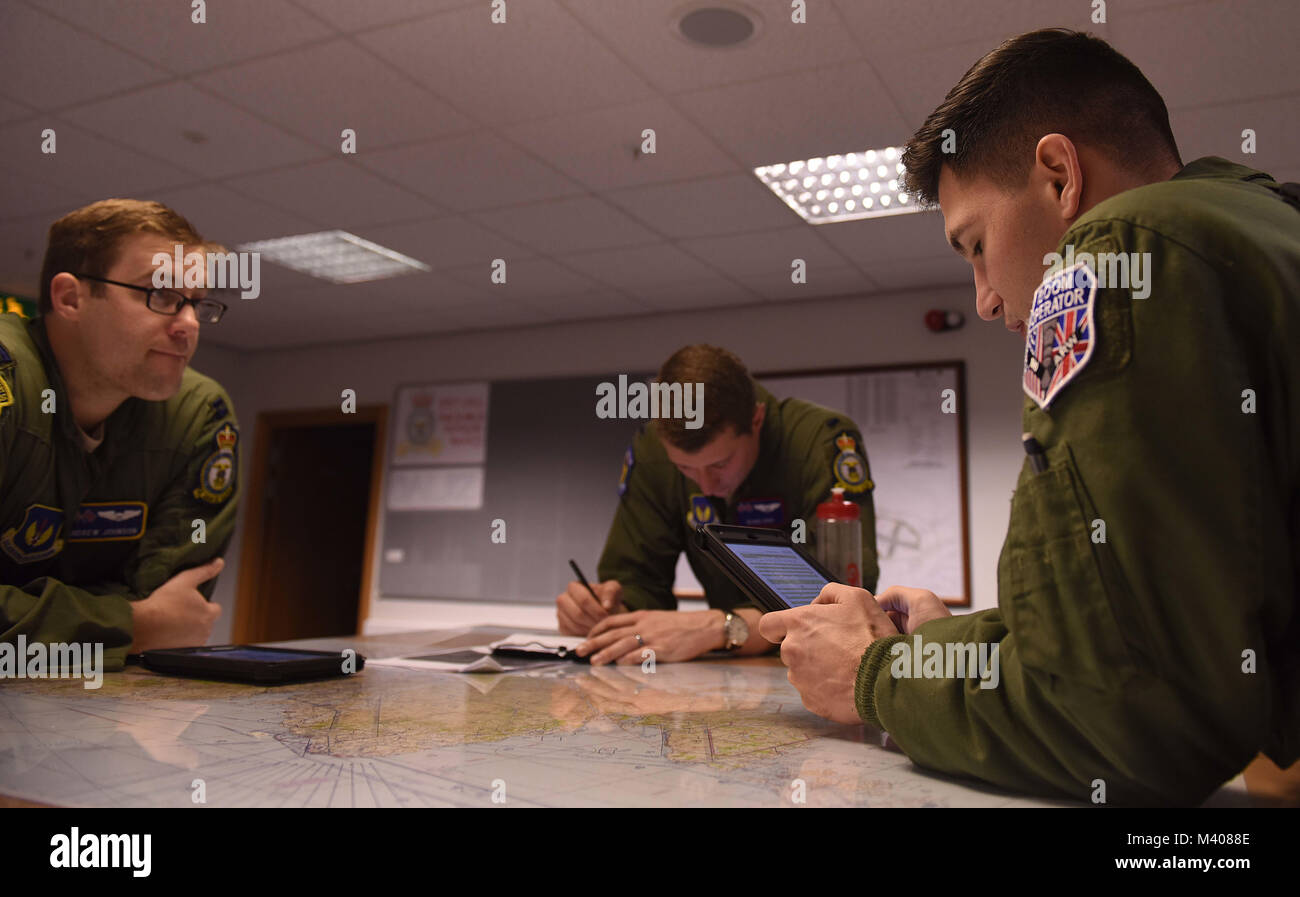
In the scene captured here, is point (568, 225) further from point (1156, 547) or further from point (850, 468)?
point (1156, 547)

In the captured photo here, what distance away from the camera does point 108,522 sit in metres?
1.56

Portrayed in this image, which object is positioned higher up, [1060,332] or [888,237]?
[888,237]

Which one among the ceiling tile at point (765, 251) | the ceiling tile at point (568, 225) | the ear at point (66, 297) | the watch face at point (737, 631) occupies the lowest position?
the watch face at point (737, 631)

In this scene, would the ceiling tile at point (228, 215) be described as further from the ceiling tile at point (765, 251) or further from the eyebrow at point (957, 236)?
the eyebrow at point (957, 236)

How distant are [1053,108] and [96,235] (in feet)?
5.18

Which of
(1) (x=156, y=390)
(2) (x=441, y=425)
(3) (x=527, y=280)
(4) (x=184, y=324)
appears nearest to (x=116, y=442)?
(1) (x=156, y=390)

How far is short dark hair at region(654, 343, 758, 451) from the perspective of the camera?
5.91 feet

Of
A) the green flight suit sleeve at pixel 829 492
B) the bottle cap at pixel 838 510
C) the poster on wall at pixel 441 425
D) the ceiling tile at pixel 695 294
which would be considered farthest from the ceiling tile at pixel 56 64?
the poster on wall at pixel 441 425

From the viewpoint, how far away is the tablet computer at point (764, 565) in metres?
1.11

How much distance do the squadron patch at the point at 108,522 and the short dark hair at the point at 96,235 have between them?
369 millimetres

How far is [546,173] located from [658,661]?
7.16 feet

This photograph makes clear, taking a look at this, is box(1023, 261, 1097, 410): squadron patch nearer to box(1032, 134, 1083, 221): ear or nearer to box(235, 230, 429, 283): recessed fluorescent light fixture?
box(1032, 134, 1083, 221): ear

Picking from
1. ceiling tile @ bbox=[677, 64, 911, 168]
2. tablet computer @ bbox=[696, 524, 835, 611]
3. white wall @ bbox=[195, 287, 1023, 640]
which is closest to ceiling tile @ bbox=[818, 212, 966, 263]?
white wall @ bbox=[195, 287, 1023, 640]

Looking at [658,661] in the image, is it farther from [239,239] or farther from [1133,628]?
[239,239]
